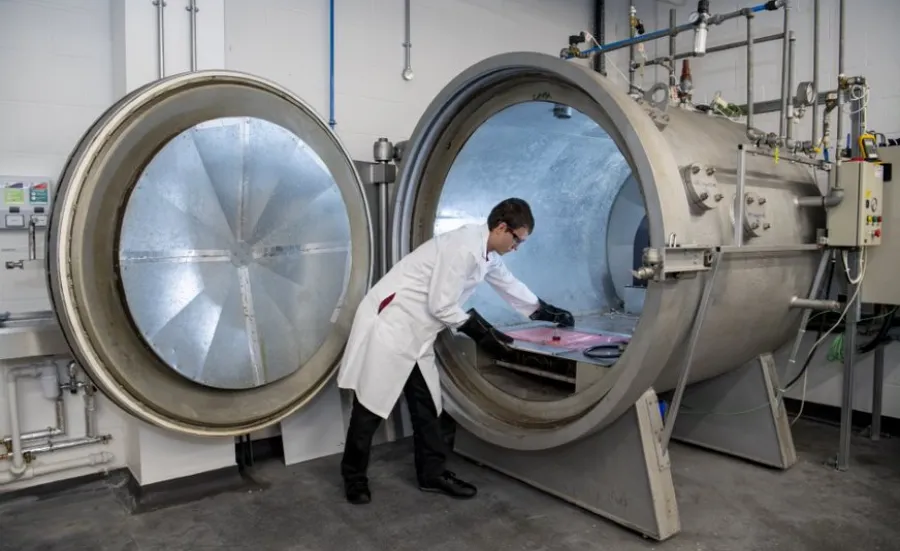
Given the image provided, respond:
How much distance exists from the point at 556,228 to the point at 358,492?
1890 millimetres

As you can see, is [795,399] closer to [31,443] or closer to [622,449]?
[622,449]

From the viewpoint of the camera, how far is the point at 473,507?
232cm

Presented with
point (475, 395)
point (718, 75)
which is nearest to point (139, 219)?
point (475, 395)

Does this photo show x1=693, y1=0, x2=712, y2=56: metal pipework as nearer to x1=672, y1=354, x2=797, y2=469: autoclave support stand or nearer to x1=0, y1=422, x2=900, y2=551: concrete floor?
x1=672, y1=354, x2=797, y2=469: autoclave support stand

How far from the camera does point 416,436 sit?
2.49 m

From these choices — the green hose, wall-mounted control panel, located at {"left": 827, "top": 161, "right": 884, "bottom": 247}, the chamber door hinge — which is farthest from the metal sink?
the green hose

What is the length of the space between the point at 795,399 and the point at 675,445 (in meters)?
0.99

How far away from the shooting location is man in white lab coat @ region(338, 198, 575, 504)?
2.37 metres

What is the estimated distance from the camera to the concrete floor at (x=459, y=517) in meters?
2.07

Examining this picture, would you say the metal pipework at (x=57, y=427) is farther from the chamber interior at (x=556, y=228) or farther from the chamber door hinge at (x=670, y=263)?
the chamber door hinge at (x=670, y=263)

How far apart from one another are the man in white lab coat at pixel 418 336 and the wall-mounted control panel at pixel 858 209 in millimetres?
1225

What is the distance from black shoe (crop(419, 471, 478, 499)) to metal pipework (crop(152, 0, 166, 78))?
1.77m

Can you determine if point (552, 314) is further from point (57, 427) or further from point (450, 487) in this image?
point (57, 427)

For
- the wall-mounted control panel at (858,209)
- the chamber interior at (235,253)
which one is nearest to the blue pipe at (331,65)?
the chamber interior at (235,253)
